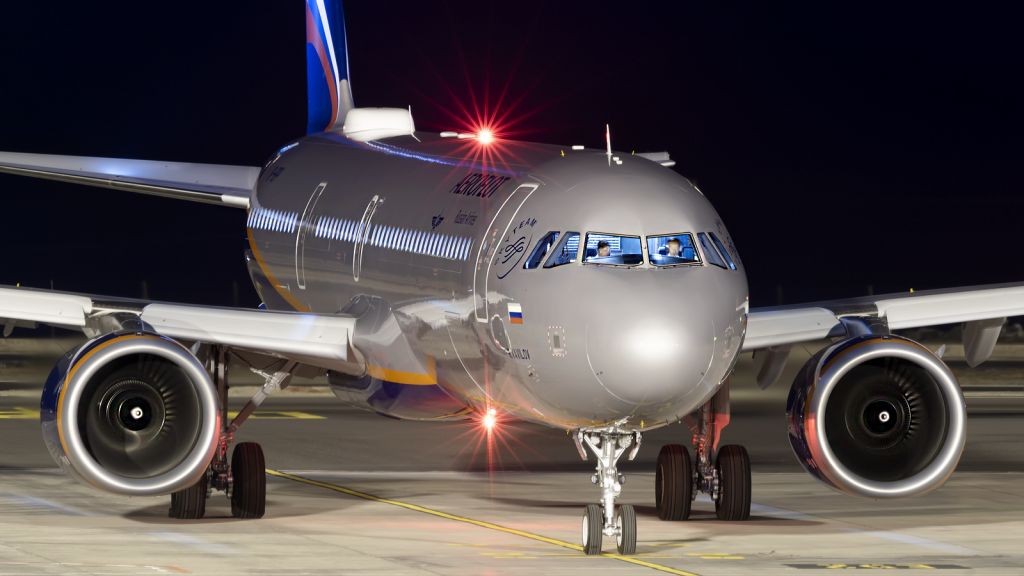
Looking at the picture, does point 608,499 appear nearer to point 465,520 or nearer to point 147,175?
point 465,520

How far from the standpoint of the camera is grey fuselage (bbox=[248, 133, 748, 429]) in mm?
16297

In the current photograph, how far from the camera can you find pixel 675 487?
21078 millimetres

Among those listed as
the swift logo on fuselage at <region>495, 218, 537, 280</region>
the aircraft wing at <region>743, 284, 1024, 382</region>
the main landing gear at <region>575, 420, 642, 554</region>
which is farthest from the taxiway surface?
the swift logo on fuselage at <region>495, 218, 537, 280</region>

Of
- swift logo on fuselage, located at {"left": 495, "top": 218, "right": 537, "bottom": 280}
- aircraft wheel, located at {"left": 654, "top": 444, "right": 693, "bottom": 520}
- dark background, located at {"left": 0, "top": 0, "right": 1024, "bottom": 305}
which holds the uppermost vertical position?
dark background, located at {"left": 0, "top": 0, "right": 1024, "bottom": 305}

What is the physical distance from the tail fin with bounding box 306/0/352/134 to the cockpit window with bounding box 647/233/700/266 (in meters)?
16.5

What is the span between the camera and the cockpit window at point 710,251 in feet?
55.8

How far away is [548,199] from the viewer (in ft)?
58.6

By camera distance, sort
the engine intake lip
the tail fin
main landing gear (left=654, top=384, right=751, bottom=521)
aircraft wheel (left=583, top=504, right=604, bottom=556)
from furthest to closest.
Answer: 1. the tail fin
2. main landing gear (left=654, top=384, right=751, bottom=521)
3. the engine intake lip
4. aircraft wheel (left=583, top=504, right=604, bottom=556)

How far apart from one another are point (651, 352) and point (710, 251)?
1399mm

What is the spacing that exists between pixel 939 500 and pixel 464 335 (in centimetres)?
684

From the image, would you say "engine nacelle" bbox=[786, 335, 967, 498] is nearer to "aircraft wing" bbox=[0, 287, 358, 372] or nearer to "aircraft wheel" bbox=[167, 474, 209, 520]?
"aircraft wing" bbox=[0, 287, 358, 372]

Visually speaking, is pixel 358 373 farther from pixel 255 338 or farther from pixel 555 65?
pixel 555 65

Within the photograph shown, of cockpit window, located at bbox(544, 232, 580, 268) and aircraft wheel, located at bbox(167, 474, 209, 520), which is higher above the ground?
cockpit window, located at bbox(544, 232, 580, 268)

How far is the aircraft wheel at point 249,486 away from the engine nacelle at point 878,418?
5706mm
